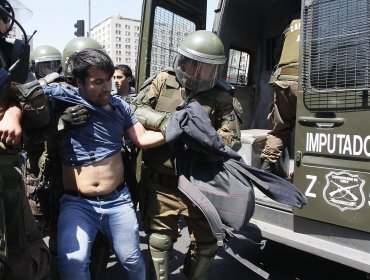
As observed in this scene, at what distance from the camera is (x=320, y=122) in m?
2.63

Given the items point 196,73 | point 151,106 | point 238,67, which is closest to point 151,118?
point 151,106

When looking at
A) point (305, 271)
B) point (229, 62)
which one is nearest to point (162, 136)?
point (305, 271)

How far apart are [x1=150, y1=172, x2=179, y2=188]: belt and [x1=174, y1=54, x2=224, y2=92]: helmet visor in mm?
626

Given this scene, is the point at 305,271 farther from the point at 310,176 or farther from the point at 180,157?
the point at 180,157

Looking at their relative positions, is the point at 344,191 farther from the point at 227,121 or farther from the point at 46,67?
the point at 46,67

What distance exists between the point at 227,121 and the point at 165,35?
1.36 meters

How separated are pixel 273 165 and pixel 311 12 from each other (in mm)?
1633

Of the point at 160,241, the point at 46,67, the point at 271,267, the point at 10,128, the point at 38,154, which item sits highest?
the point at 46,67

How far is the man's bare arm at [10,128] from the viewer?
1.69 meters

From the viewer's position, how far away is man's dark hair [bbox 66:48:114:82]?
2230mm

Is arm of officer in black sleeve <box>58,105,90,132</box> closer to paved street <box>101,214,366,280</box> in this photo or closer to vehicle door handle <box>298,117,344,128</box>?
vehicle door handle <box>298,117,344,128</box>

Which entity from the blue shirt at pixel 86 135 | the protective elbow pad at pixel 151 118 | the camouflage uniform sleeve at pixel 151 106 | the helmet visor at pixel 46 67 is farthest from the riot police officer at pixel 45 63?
the blue shirt at pixel 86 135

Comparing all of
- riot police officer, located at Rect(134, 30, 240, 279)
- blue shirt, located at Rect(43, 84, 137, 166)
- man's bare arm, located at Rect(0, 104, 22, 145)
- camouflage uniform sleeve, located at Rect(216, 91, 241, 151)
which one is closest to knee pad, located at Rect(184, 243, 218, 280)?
riot police officer, located at Rect(134, 30, 240, 279)

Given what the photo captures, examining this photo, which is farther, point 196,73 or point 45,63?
point 45,63
